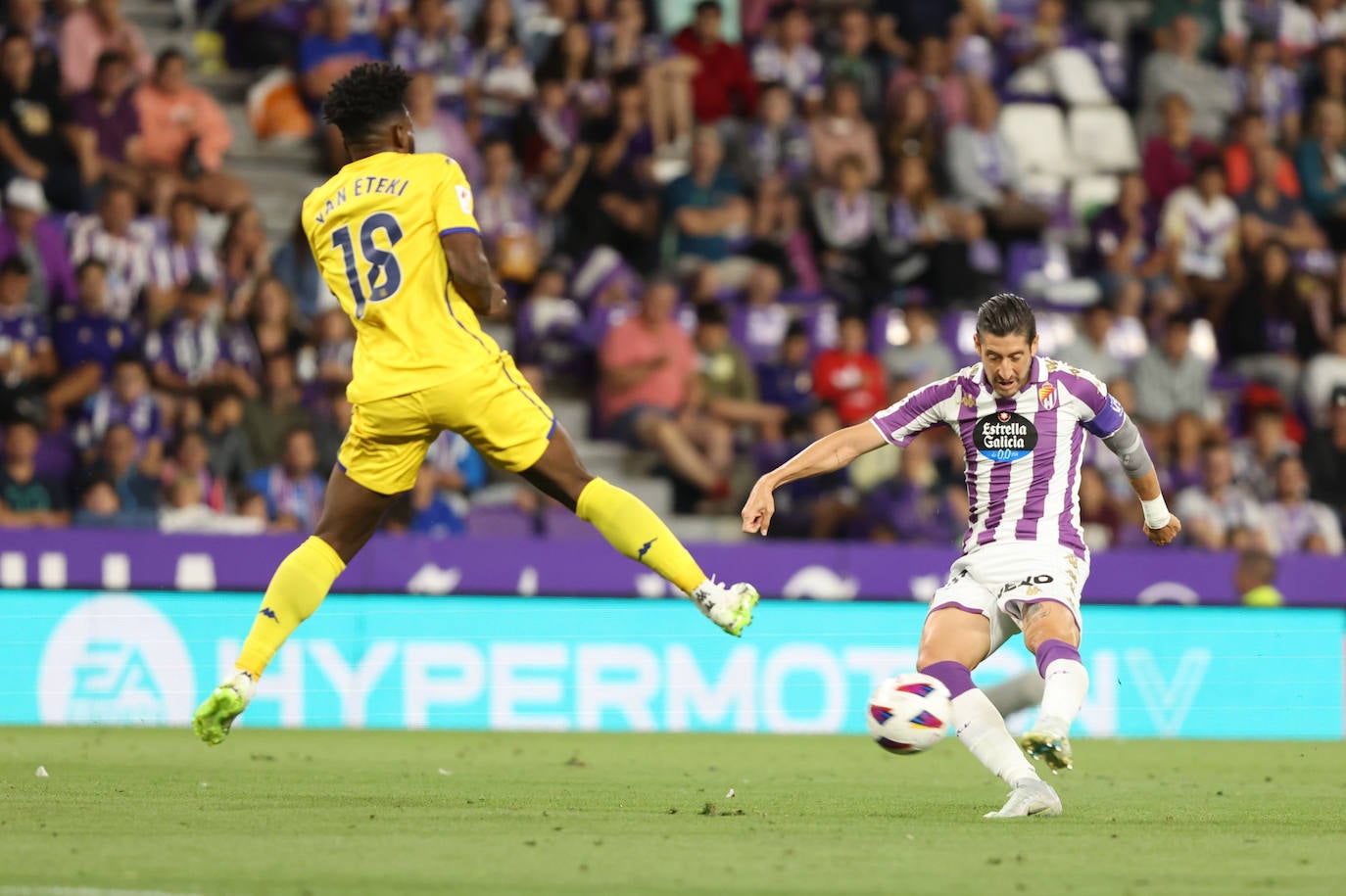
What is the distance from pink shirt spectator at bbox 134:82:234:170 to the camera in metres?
15.7

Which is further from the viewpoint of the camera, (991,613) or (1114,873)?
(991,613)

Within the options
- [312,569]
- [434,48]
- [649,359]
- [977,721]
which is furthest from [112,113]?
[977,721]

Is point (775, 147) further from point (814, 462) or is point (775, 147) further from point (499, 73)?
point (814, 462)

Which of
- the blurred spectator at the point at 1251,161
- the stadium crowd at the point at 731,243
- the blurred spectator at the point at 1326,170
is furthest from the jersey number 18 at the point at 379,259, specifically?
the blurred spectator at the point at 1326,170

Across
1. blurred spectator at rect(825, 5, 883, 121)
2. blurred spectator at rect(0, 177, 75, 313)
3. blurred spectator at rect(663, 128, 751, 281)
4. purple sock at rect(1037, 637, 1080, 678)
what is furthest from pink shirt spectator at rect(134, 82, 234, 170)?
purple sock at rect(1037, 637, 1080, 678)

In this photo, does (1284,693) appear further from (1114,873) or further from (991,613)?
(1114,873)

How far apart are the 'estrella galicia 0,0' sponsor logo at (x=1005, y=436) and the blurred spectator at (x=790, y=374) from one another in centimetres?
806

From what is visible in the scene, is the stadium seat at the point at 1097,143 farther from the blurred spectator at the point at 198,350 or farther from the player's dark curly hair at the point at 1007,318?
the player's dark curly hair at the point at 1007,318

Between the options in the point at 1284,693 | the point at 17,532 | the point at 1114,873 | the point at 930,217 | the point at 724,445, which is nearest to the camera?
the point at 1114,873

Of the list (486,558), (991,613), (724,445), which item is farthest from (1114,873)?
(724,445)

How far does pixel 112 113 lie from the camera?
50.8 feet

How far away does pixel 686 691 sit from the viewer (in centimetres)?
1260

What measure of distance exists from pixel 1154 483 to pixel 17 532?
713cm

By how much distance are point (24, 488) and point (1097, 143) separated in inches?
418
